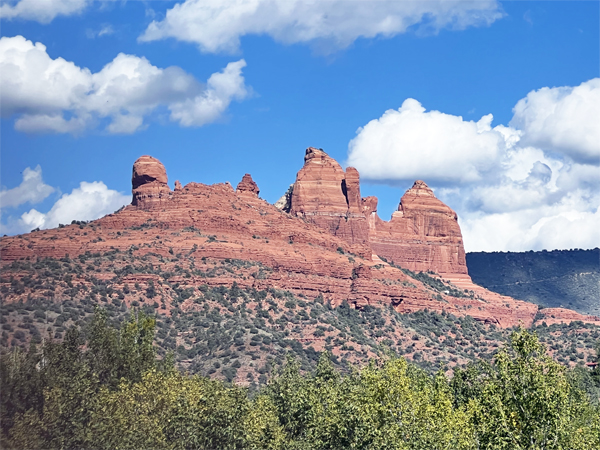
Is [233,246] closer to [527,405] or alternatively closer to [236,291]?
[236,291]

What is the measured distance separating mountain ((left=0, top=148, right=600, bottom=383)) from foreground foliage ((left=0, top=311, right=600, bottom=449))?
52.0 ft

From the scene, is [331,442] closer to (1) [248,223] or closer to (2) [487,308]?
(1) [248,223]

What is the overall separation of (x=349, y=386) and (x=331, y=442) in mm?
12652

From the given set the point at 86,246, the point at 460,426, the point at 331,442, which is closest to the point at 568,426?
the point at 460,426

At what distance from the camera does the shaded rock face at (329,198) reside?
7215 inches

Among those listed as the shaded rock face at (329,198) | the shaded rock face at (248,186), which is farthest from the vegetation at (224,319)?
the shaded rock face at (329,198)

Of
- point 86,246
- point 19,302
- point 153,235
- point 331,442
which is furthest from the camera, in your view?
point 153,235

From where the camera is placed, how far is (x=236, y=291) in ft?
415

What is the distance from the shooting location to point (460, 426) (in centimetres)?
4581

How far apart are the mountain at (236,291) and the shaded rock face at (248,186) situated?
0.74 feet

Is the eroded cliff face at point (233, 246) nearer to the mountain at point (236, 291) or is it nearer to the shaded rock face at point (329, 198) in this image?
the mountain at point (236, 291)

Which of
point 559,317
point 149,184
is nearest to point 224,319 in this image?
point 149,184

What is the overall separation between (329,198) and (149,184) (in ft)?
137

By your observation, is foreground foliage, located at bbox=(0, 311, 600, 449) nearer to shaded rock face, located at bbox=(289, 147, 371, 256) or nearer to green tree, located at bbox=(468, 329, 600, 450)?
green tree, located at bbox=(468, 329, 600, 450)
